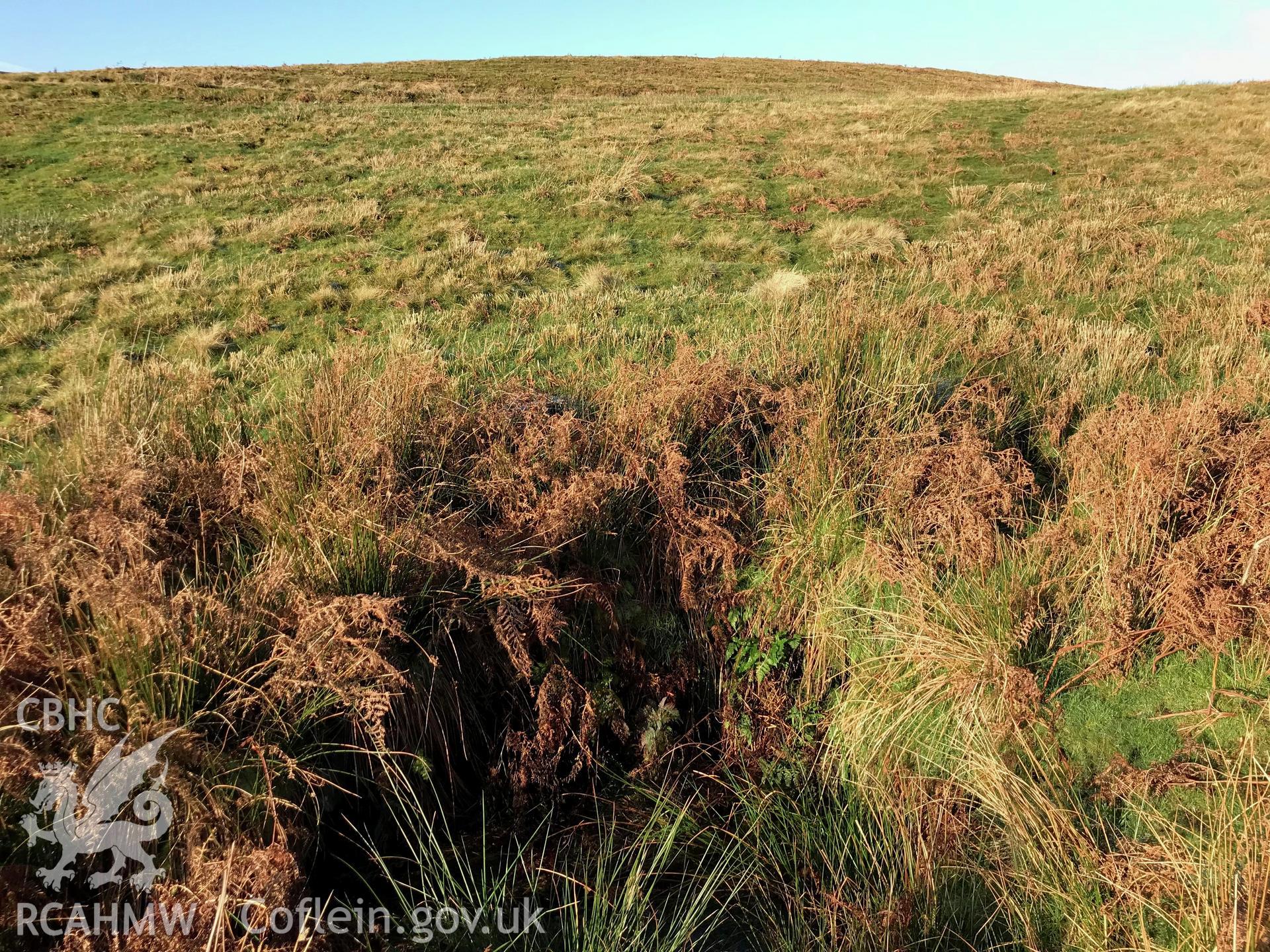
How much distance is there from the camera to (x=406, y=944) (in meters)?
2.95

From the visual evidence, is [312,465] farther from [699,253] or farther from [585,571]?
[699,253]

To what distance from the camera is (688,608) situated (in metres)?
4.95

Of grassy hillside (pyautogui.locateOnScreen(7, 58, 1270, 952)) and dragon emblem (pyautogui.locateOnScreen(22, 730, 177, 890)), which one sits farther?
grassy hillside (pyautogui.locateOnScreen(7, 58, 1270, 952))

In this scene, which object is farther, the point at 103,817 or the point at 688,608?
the point at 688,608

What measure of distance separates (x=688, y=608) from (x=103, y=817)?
10.5 ft

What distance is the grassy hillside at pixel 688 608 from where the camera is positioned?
3.12 m

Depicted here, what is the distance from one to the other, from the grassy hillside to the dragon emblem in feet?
0.27

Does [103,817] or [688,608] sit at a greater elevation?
[103,817]

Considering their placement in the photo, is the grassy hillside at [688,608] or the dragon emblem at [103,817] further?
the grassy hillside at [688,608]

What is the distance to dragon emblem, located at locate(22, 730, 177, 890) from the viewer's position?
2.62 meters

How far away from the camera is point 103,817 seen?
2.64 meters

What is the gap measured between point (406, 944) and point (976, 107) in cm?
2611

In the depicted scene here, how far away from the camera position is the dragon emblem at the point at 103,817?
262cm

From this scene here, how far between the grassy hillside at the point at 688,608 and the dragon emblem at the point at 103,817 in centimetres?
8
